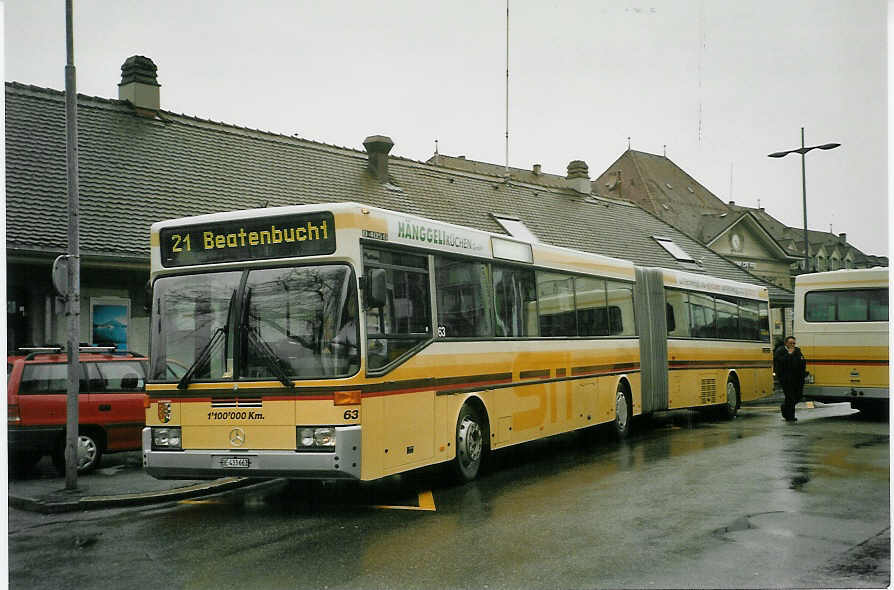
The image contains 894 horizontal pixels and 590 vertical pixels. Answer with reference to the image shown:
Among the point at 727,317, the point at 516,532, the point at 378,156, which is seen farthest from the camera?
the point at 378,156

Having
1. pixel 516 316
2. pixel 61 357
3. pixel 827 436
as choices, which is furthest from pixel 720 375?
pixel 61 357

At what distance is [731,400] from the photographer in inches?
805

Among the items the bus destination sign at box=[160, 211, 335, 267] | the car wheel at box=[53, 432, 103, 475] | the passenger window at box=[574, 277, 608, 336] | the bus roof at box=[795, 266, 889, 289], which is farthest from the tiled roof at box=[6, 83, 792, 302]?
the bus roof at box=[795, 266, 889, 289]

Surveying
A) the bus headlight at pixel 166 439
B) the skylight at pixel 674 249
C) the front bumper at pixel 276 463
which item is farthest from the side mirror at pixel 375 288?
the skylight at pixel 674 249

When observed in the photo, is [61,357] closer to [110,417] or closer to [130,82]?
[110,417]

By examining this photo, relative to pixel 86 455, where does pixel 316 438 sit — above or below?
above

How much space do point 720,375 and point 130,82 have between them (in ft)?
45.8

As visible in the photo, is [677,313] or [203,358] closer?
[203,358]

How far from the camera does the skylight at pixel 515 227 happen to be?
27.7 metres

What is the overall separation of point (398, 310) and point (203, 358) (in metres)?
1.94

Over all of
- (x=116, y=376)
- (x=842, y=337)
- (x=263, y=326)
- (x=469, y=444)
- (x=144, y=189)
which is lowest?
(x=469, y=444)

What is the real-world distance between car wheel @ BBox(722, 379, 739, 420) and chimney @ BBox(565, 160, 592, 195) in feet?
58.0

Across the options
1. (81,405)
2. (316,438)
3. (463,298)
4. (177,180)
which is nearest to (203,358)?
(316,438)

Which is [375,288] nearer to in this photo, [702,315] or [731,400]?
[702,315]
